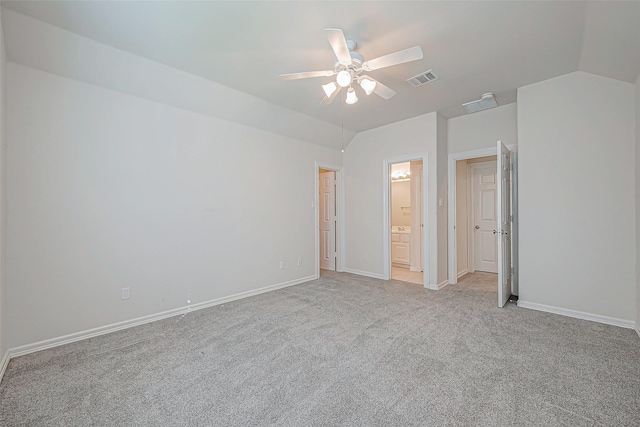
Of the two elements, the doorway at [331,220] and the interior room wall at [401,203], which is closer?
the doorway at [331,220]

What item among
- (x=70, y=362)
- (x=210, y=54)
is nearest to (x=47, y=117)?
(x=210, y=54)

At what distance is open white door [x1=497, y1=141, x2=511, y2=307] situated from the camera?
3.52m

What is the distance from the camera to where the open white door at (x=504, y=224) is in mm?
3521

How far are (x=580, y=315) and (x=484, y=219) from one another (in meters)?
2.70

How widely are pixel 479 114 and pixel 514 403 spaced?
4038 millimetres

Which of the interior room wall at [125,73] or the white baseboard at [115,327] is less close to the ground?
the interior room wall at [125,73]

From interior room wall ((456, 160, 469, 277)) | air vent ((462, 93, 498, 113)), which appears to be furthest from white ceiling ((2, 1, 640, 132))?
interior room wall ((456, 160, 469, 277))

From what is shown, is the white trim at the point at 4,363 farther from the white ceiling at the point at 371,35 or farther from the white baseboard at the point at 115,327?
the white ceiling at the point at 371,35

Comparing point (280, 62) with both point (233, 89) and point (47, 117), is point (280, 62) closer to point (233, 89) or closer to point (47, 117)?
point (233, 89)

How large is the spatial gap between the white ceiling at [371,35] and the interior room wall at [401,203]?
390cm

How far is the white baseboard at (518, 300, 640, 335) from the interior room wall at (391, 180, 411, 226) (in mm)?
3715

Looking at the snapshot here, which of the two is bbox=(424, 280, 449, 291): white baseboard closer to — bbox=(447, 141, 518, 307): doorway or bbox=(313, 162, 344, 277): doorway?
bbox=(447, 141, 518, 307): doorway

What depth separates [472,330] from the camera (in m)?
2.87

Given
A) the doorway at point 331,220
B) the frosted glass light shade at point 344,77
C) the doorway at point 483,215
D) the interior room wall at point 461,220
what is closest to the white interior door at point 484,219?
the doorway at point 483,215
